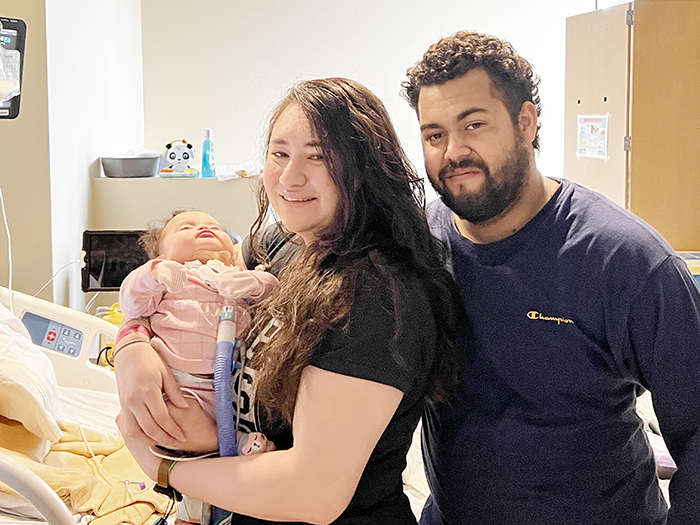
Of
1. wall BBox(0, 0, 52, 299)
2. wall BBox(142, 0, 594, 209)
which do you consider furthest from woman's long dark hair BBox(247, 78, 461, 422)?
wall BBox(142, 0, 594, 209)

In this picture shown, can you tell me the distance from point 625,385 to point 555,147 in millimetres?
3929

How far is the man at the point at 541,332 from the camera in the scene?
1.22m

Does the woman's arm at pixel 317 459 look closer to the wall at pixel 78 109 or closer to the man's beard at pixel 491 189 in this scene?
the man's beard at pixel 491 189

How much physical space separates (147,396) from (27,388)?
709mm

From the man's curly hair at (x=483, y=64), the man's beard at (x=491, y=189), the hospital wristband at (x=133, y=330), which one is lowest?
the hospital wristband at (x=133, y=330)

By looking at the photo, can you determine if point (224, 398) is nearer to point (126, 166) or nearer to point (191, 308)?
point (191, 308)

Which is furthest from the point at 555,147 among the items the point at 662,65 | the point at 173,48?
the point at 173,48

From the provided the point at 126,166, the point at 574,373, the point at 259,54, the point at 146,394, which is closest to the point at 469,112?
the point at 574,373

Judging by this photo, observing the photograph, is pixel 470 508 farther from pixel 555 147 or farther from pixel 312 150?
pixel 555 147

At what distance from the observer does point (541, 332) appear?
130cm

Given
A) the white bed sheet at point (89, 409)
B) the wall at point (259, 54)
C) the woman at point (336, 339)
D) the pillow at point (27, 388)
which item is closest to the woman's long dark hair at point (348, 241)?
the woman at point (336, 339)

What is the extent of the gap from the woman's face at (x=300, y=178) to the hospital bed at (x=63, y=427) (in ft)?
Result: 1.75

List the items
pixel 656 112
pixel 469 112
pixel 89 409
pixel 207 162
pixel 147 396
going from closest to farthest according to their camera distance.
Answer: pixel 147 396
pixel 469 112
pixel 89 409
pixel 656 112
pixel 207 162

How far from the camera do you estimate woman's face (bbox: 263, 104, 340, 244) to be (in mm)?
1191
